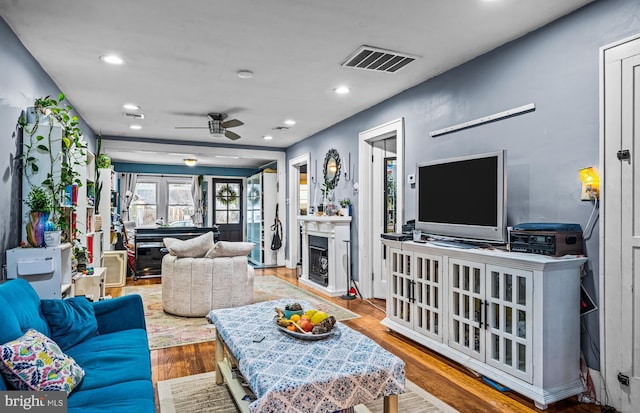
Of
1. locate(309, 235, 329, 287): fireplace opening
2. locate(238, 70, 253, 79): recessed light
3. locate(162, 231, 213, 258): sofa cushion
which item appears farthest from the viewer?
locate(309, 235, 329, 287): fireplace opening

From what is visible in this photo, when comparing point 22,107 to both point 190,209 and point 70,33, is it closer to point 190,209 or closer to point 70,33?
point 70,33

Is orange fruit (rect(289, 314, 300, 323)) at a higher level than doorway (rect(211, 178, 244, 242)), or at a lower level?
lower

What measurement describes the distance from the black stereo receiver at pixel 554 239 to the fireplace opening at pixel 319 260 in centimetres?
339

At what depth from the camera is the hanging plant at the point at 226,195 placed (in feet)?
37.0

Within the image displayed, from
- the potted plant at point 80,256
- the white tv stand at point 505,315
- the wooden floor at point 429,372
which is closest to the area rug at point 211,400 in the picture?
the wooden floor at point 429,372

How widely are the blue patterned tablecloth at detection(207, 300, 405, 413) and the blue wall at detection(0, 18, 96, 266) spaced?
6.25ft

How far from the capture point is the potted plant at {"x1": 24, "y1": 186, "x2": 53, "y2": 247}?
2729 millimetres

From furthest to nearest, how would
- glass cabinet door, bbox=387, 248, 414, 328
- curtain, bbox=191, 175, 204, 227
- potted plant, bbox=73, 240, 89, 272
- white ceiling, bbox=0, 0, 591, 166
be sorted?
curtain, bbox=191, 175, 204, 227 < potted plant, bbox=73, 240, 89, 272 < glass cabinet door, bbox=387, 248, 414, 328 < white ceiling, bbox=0, 0, 591, 166

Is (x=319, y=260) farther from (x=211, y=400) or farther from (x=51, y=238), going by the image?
(x=51, y=238)

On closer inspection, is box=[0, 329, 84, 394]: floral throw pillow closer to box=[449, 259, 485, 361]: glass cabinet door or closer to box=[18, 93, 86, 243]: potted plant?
box=[18, 93, 86, 243]: potted plant

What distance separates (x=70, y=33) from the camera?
2914 millimetres

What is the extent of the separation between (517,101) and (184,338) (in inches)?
142

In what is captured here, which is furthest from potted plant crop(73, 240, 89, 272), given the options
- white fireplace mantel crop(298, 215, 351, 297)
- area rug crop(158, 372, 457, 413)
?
white fireplace mantel crop(298, 215, 351, 297)

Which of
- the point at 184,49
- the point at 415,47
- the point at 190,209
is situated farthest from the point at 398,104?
the point at 190,209
